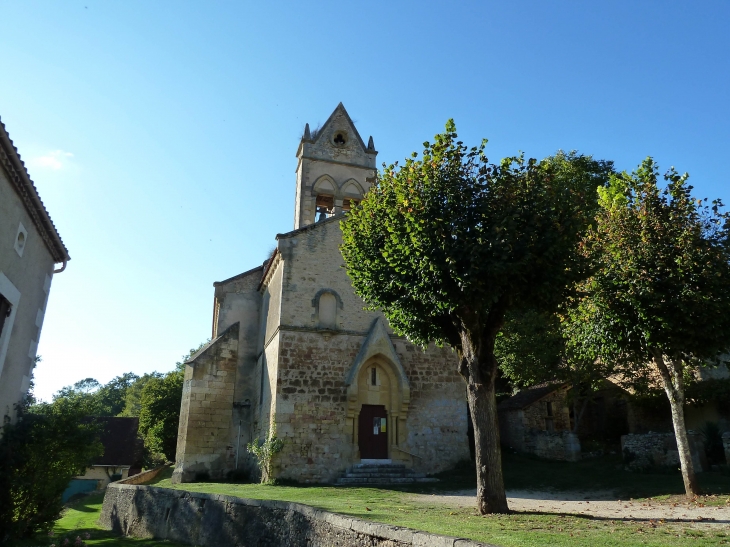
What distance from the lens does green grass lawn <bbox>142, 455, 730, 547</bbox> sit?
7.37 meters

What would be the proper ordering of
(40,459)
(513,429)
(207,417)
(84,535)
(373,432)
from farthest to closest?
(513,429) < (207,417) < (373,432) < (84,535) < (40,459)

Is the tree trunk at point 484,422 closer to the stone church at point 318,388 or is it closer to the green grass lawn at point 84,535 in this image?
the green grass lawn at point 84,535

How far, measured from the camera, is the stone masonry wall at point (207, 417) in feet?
69.4

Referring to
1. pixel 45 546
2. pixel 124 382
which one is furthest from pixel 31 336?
pixel 124 382

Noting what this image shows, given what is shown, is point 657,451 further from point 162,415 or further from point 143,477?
point 162,415

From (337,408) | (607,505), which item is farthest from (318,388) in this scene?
→ (607,505)

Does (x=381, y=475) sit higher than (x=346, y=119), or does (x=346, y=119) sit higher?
(x=346, y=119)

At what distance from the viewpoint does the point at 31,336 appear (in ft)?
46.1

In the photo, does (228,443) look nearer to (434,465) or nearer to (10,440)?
(434,465)

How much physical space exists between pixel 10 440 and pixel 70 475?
5.32 ft

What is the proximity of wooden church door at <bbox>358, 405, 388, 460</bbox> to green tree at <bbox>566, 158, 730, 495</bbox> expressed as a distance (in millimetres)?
8501

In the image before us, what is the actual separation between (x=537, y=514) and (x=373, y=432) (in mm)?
10702

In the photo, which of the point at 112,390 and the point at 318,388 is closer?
the point at 318,388

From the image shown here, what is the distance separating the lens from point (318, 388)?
19766mm
